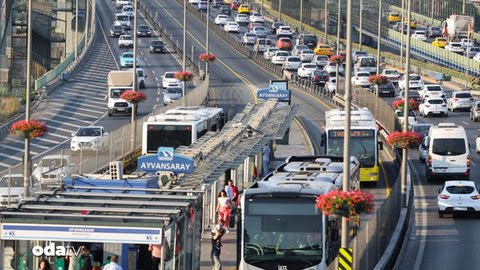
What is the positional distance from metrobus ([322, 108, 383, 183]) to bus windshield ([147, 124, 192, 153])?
564 cm

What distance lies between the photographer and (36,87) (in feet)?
322

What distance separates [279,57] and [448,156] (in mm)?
62526

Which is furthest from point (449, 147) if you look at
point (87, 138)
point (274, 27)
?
point (274, 27)

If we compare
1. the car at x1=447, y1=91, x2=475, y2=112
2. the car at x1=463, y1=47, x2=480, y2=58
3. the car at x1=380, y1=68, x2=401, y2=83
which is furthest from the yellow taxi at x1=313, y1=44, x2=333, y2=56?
the car at x1=447, y1=91, x2=475, y2=112

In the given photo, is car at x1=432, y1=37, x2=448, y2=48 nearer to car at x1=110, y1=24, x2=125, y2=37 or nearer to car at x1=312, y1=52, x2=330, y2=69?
car at x1=312, y1=52, x2=330, y2=69

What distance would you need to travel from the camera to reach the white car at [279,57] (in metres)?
121

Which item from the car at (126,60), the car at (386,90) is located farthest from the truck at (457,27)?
the car at (386,90)

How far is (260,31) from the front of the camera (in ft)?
459

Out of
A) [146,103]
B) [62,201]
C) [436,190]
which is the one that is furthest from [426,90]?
[62,201]

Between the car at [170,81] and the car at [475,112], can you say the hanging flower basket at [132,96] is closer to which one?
the car at [475,112]

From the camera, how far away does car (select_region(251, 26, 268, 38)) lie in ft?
455

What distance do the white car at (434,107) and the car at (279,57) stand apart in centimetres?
3454

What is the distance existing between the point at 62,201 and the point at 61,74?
7700 cm

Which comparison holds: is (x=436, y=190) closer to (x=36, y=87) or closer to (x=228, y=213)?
(x=228, y=213)
